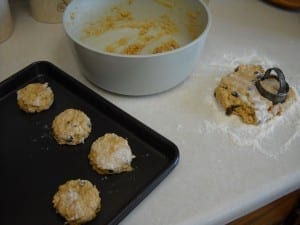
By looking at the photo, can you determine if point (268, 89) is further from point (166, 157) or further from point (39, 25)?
point (39, 25)

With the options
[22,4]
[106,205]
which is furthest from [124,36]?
[106,205]

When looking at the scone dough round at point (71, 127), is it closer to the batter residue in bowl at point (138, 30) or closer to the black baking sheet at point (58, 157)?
the black baking sheet at point (58, 157)

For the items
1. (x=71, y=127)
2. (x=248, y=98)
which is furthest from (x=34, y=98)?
(x=248, y=98)

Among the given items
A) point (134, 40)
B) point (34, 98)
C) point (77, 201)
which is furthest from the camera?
point (134, 40)

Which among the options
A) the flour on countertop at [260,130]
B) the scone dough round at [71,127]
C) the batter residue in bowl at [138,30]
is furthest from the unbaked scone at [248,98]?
the scone dough round at [71,127]

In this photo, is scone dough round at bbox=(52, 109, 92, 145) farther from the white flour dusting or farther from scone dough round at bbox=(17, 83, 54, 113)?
the white flour dusting

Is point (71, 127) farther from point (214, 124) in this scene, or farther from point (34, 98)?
point (214, 124)
